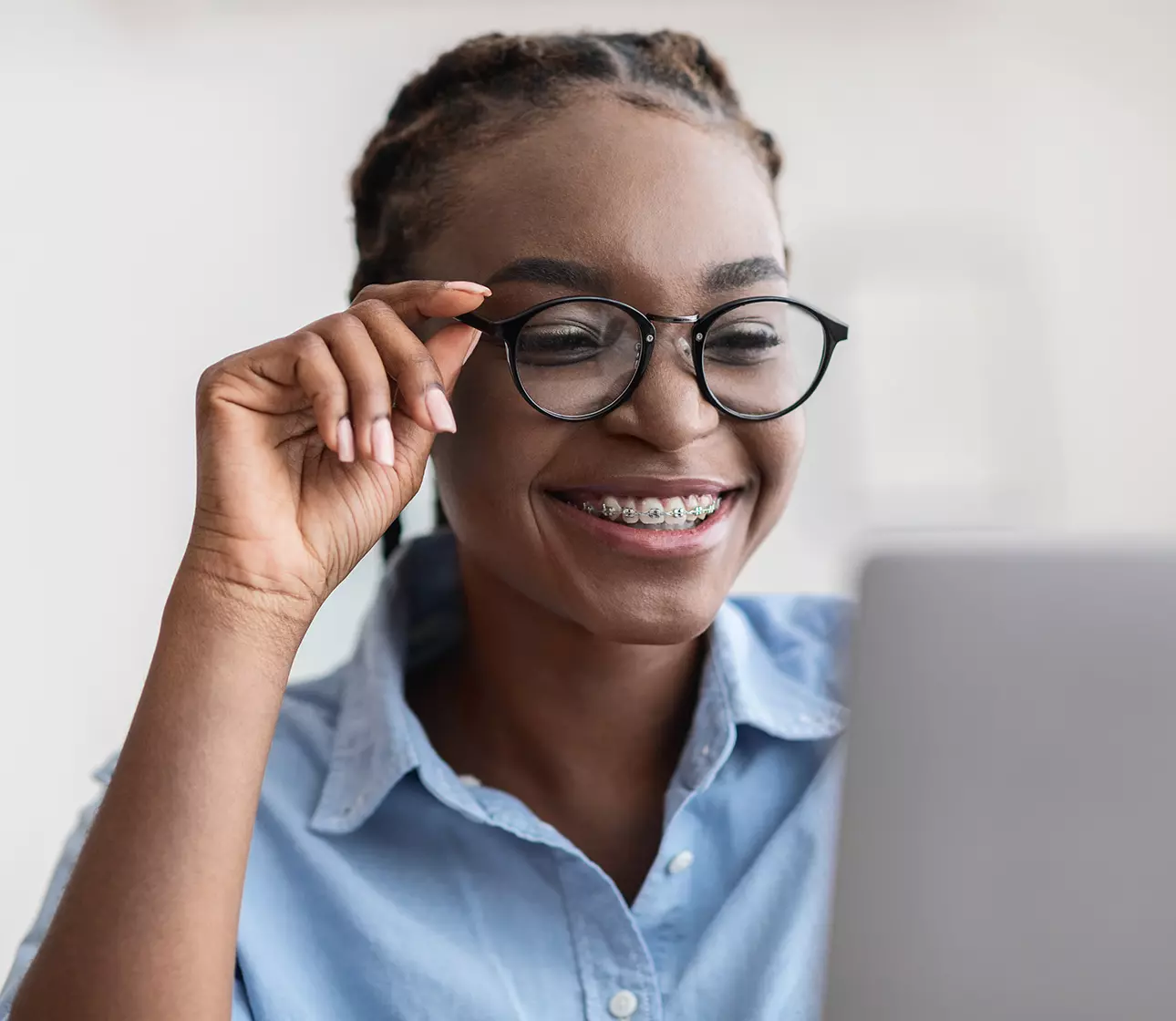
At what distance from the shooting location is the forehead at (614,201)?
117 cm

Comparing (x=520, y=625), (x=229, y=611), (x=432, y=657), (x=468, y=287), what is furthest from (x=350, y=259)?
(x=229, y=611)

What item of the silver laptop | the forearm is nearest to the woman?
the forearm

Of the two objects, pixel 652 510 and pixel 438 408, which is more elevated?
pixel 438 408

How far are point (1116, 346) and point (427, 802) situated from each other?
221 centimetres

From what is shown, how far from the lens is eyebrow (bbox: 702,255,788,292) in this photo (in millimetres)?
1191

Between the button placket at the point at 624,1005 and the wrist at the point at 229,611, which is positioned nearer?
the wrist at the point at 229,611

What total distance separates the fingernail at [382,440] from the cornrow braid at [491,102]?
37 cm

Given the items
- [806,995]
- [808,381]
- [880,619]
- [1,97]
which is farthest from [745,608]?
[1,97]

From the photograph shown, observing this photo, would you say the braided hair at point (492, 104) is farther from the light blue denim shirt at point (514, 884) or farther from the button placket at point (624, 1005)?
the button placket at point (624, 1005)

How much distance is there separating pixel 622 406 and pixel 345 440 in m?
0.27

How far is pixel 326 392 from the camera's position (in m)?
1.04

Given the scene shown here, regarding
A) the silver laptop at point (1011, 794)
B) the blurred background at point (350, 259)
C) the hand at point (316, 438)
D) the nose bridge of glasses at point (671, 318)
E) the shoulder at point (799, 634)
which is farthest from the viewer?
the blurred background at point (350, 259)

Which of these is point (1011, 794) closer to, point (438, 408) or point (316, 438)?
point (438, 408)

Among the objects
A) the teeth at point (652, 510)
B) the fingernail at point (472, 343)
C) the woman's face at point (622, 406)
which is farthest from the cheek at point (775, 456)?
the fingernail at point (472, 343)
